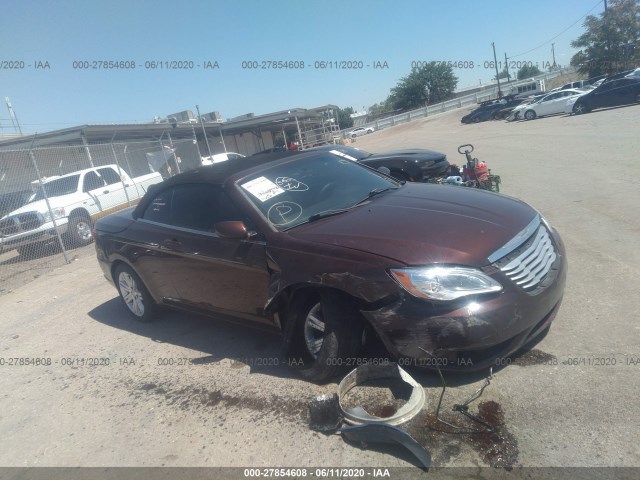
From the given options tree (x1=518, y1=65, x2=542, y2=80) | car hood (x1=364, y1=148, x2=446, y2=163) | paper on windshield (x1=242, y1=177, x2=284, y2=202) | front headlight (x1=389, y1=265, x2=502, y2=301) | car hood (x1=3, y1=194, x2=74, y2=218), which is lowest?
front headlight (x1=389, y1=265, x2=502, y2=301)

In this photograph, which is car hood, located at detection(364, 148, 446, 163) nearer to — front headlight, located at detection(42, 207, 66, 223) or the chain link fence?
the chain link fence

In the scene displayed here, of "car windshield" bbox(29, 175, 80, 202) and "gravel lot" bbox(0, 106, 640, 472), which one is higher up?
"car windshield" bbox(29, 175, 80, 202)

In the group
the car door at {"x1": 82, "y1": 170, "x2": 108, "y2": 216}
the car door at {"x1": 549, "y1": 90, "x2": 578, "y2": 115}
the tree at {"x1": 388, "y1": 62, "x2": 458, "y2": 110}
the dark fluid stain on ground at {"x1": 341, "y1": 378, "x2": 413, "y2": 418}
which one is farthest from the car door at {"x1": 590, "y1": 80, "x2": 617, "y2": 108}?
the tree at {"x1": 388, "y1": 62, "x2": 458, "y2": 110}

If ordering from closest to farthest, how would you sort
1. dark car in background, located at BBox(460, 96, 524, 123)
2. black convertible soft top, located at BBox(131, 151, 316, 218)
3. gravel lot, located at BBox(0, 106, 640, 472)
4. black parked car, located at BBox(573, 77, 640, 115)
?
1. gravel lot, located at BBox(0, 106, 640, 472)
2. black convertible soft top, located at BBox(131, 151, 316, 218)
3. black parked car, located at BBox(573, 77, 640, 115)
4. dark car in background, located at BBox(460, 96, 524, 123)

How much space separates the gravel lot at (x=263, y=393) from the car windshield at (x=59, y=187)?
21.8 feet

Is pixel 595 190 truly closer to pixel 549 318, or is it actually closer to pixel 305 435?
pixel 549 318

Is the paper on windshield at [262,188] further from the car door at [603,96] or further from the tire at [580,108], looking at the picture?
the tire at [580,108]

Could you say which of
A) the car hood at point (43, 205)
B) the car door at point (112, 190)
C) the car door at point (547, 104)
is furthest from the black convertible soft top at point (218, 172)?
the car door at point (547, 104)

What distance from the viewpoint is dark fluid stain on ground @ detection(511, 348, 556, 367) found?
3.38m

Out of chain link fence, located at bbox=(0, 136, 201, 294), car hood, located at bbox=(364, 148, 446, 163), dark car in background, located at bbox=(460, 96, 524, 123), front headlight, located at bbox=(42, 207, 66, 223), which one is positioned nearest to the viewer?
car hood, located at bbox=(364, 148, 446, 163)

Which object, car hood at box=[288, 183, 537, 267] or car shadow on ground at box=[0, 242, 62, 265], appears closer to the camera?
car hood at box=[288, 183, 537, 267]

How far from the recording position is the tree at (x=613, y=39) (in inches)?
1633

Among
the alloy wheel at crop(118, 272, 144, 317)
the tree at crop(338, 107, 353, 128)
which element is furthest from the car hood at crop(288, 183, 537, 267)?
the tree at crop(338, 107, 353, 128)

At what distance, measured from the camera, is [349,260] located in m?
3.21
